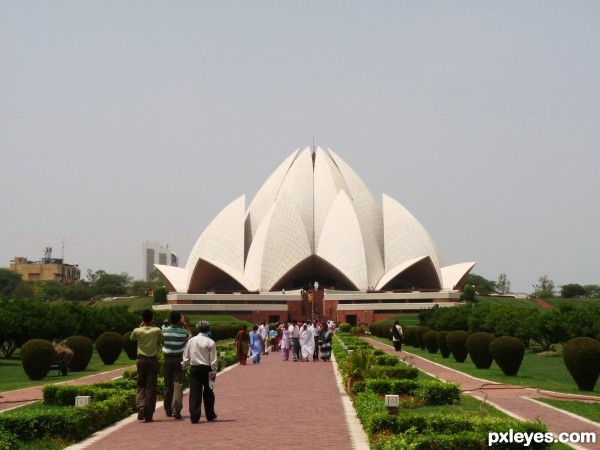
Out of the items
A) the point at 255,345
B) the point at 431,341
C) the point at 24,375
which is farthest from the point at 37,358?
the point at 431,341

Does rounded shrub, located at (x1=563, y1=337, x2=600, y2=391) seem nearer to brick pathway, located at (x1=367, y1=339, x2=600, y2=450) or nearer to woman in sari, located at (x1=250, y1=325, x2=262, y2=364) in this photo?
brick pathway, located at (x1=367, y1=339, x2=600, y2=450)

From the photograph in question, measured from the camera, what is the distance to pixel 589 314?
2036 centimetres

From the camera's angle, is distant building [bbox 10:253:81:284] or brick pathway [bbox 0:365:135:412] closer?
brick pathway [bbox 0:365:135:412]

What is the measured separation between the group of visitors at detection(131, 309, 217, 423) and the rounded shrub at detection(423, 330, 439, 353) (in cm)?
1569

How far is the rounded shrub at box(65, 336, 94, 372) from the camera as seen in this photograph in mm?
16703

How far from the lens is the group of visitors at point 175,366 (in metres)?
8.48

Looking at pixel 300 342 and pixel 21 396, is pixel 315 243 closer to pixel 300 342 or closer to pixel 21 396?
pixel 300 342

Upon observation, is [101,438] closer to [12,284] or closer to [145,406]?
[145,406]

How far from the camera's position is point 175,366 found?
8.97 meters

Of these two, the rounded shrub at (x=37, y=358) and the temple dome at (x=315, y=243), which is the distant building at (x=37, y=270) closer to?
the temple dome at (x=315, y=243)

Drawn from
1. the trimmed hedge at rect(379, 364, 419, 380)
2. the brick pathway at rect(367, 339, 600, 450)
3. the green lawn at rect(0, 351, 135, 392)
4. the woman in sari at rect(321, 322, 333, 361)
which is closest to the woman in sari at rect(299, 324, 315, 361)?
the woman in sari at rect(321, 322, 333, 361)

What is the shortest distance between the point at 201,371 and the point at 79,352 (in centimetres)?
894

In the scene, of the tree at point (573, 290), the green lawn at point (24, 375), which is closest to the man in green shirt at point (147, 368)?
the green lawn at point (24, 375)

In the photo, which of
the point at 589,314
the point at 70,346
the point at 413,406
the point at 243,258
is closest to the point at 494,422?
the point at 413,406
